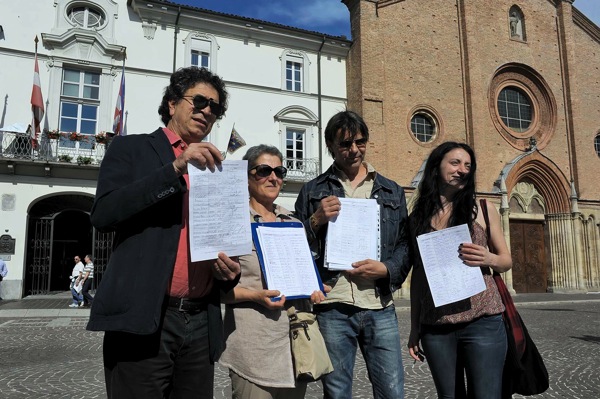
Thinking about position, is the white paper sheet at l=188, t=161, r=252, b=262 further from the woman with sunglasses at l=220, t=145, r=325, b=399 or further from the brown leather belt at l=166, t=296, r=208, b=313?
the woman with sunglasses at l=220, t=145, r=325, b=399

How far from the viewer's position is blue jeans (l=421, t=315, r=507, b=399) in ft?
9.20

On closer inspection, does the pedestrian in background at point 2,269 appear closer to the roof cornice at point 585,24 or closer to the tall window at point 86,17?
the tall window at point 86,17

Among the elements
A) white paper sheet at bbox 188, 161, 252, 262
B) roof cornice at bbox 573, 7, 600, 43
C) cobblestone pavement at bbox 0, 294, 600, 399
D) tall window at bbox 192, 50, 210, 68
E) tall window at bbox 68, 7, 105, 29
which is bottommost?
cobblestone pavement at bbox 0, 294, 600, 399

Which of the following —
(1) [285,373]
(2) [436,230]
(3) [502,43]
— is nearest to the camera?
(1) [285,373]

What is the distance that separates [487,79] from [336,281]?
22621 mm

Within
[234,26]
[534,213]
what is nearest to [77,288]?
[234,26]

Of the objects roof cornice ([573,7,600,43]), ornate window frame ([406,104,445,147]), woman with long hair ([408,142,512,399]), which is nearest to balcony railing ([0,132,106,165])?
ornate window frame ([406,104,445,147])

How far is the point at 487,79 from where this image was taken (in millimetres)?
22766

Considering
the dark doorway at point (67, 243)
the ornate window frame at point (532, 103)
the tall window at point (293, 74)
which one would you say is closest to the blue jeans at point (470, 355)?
the tall window at point (293, 74)

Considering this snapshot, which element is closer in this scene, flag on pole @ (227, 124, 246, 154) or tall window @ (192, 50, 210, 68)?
flag on pole @ (227, 124, 246, 154)

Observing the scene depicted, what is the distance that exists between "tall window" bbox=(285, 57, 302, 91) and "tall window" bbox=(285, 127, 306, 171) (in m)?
2.00

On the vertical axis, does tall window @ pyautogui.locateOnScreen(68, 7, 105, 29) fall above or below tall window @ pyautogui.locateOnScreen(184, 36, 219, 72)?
above

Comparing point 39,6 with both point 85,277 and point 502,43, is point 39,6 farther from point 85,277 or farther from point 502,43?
point 502,43

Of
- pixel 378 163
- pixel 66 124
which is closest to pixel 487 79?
pixel 378 163
